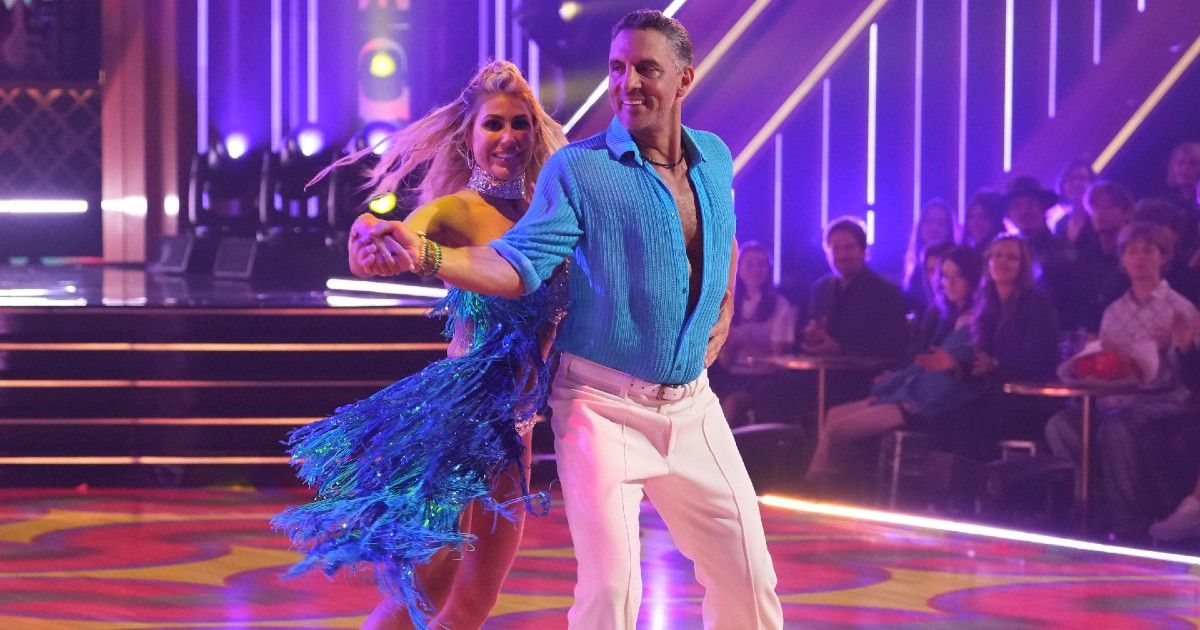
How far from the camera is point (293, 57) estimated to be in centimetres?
1109

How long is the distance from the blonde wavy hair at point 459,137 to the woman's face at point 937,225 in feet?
10.0

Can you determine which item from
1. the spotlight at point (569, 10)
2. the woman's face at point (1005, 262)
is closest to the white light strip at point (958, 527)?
the woman's face at point (1005, 262)

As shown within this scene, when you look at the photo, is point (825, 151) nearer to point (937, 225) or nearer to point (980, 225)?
point (937, 225)

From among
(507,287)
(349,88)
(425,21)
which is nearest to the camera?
(507,287)

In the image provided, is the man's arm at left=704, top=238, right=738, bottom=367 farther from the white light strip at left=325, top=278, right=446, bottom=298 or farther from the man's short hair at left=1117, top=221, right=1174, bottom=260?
the white light strip at left=325, top=278, right=446, bottom=298

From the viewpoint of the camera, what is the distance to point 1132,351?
5336 mm

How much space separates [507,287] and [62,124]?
10.0m

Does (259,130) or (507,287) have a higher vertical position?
(259,130)

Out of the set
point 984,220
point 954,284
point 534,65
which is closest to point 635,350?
point 954,284

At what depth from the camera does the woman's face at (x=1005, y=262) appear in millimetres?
5652

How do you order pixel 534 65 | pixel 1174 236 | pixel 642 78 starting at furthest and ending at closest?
pixel 534 65, pixel 1174 236, pixel 642 78

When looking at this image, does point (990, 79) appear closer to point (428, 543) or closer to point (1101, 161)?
point (1101, 161)

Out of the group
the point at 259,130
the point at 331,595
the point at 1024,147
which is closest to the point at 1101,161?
the point at 1024,147

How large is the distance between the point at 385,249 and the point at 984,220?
3.95m
